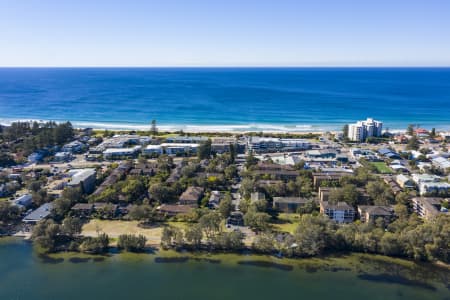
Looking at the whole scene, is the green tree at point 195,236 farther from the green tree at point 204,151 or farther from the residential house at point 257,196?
the green tree at point 204,151

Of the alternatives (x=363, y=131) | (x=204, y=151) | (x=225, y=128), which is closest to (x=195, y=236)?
(x=204, y=151)

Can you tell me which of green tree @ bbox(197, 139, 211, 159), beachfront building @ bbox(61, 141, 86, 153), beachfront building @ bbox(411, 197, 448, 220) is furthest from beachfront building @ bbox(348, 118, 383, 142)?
beachfront building @ bbox(61, 141, 86, 153)

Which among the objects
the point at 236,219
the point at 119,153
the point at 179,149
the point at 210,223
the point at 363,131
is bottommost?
the point at 236,219

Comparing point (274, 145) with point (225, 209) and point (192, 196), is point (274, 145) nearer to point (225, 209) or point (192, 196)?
point (192, 196)

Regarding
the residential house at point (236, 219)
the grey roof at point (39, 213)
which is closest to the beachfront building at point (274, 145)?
the residential house at point (236, 219)

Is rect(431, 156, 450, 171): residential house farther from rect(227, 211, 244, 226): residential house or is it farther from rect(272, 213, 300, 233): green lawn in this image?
rect(227, 211, 244, 226): residential house

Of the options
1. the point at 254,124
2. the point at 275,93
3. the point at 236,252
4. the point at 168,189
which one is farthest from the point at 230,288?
the point at 275,93

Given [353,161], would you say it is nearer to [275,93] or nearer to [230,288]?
[230,288]
